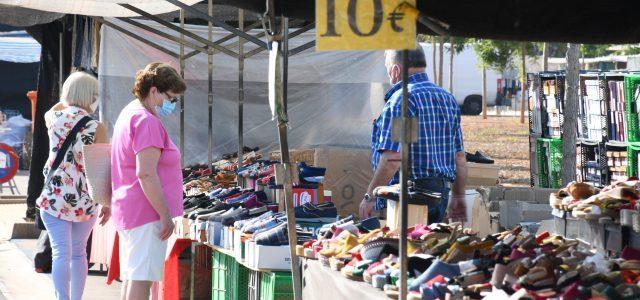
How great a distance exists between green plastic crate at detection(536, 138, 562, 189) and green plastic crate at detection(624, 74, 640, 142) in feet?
5.38

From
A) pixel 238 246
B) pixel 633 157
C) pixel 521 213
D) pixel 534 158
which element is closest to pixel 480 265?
pixel 238 246

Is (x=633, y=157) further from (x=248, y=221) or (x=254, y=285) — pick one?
(x=254, y=285)

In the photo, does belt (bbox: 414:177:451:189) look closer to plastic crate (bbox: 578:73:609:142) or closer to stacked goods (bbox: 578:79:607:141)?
plastic crate (bbox: 578:73:609:142)

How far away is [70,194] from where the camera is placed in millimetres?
7156

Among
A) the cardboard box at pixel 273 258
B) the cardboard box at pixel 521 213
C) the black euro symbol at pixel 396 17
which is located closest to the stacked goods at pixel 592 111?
the cardboard box at pixel 521 213

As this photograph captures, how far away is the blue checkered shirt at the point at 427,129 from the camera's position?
6.51 m

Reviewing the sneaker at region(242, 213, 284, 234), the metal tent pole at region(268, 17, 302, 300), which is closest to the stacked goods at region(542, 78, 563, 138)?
the sneaker at region(242, 213, 284, 234)

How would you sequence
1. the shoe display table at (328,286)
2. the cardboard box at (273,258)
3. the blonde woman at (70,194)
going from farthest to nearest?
the blonde woman at (70,194), the cardboard box at (273,258), the shoe display table at (328,286)

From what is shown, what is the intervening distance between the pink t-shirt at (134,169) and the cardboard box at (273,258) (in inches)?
20.5

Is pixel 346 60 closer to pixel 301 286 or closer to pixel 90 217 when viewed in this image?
pixel 90 217

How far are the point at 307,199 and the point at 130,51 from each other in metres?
3.88

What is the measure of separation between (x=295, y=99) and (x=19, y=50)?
1394 centimetres

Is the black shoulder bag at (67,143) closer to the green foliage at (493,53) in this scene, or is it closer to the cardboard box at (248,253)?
the cardboard box at (248,253)

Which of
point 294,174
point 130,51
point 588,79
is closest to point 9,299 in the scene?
point 130,51
